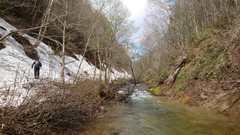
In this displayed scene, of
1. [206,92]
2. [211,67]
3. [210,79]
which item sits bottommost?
[206,92]

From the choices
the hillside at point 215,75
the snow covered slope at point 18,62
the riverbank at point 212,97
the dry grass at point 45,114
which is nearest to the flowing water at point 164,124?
the riverbank at point 212,97

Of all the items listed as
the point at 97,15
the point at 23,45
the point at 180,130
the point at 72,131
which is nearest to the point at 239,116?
the point at 180,130

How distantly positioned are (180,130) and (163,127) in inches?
26.9

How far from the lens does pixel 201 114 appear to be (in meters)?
8.98

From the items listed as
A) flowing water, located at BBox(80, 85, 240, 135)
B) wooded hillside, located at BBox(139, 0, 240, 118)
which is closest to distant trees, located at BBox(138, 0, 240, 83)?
wooded hillside, located at BBox(139, 0, 240, 118)

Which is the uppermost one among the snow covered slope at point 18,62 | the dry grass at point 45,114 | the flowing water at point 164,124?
the snow covered slope at point 18,62

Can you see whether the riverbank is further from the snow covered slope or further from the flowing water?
the snow covered slope

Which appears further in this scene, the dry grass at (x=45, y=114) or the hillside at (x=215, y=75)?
the hillside at (x=215, y=75)

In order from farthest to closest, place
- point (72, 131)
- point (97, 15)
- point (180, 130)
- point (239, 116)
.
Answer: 1. point (97, 15)
2. point (239, 116)
3. point (180, 130)
4. point (72, 131)

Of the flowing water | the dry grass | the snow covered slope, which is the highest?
the snow covered slope

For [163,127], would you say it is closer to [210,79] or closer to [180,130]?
[180,130]

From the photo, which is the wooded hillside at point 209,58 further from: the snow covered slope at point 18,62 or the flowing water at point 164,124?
the snow covered slope at point 18,62

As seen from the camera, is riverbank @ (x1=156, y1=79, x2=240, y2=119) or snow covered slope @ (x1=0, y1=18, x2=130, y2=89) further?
snow covered slope @ (x1=0, y1=18, x2=130, y2=89)

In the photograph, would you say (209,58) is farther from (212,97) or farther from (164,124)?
(164,124)
